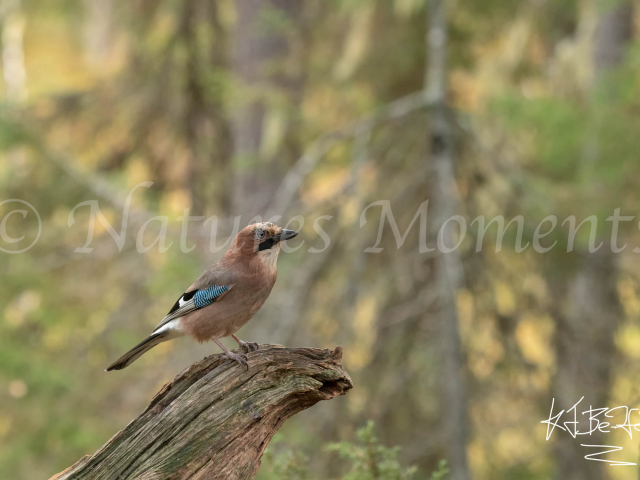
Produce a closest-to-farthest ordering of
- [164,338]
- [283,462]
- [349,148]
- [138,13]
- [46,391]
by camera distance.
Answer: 1. [283,462]
2. [164,338]
3. [46,391]
4. [349,148]
5. [138,13]

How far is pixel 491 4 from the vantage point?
9.72m

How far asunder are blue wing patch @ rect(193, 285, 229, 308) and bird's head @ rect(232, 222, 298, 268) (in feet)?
0.91

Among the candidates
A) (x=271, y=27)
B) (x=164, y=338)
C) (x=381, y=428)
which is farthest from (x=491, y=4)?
(x=164, y=338)

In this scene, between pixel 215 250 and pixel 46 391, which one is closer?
pixel 215 250

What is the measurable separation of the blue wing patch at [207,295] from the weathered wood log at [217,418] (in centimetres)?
69

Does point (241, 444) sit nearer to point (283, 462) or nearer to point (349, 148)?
point (283, 462)

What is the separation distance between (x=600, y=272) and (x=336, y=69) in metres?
4.77

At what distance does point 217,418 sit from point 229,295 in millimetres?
1034

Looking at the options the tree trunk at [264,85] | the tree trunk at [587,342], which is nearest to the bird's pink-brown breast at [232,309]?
the tree trunk at [587,342]

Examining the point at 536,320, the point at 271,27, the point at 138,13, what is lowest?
the point at 536,320

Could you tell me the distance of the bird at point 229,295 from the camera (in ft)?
15.2

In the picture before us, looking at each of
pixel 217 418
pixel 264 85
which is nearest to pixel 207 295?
pixel 217 418

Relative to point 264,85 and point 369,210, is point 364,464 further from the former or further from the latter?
point 264,85

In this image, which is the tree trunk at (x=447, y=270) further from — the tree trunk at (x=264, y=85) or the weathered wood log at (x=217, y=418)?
the tree trunk at (x=264, y=85)
